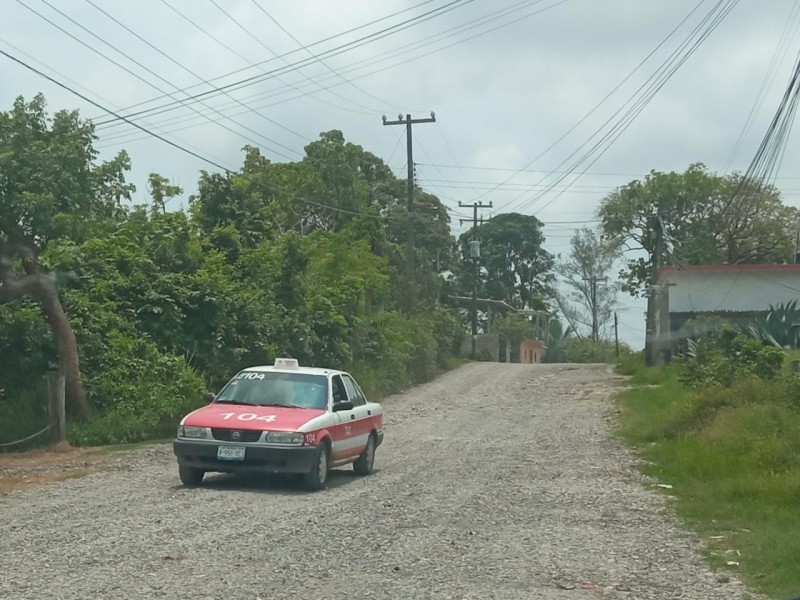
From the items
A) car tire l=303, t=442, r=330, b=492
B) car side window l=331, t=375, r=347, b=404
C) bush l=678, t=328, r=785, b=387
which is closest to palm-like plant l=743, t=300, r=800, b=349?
bush l=678, t=328, r=785, b=387

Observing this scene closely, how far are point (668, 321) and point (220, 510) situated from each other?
1548 inches

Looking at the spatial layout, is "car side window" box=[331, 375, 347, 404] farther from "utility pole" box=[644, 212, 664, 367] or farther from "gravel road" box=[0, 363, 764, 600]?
"utility pole" box=[644, 212, 664, 367]

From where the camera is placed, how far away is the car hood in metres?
13.8

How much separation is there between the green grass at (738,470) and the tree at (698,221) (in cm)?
3992

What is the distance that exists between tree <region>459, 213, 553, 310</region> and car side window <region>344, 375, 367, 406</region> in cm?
7271

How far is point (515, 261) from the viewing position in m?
92.8

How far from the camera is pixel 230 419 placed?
1405 cm

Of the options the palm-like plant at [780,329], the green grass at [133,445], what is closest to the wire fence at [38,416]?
the green grass at [133,445]

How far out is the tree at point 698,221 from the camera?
63.1 meters

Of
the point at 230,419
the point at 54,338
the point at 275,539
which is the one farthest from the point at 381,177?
the point at 275,539

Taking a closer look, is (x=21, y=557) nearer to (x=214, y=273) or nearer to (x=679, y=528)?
(x=679, y=528)

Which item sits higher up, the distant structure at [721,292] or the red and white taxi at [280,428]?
the distant structure at [721,292]

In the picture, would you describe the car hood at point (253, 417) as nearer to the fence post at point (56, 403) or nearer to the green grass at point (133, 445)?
the green grass at point (133, 445)

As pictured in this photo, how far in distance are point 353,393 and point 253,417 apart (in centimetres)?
263
